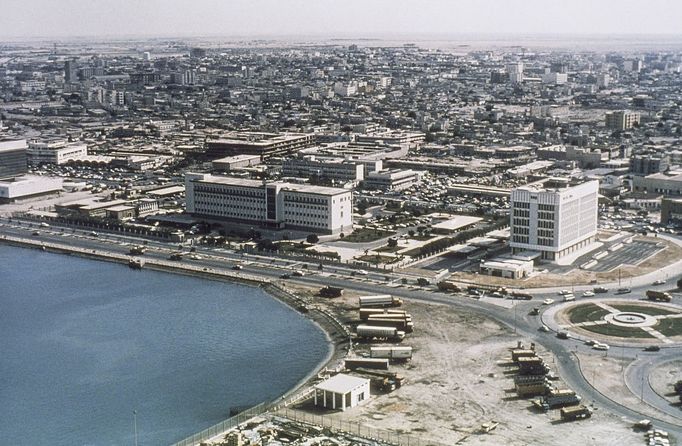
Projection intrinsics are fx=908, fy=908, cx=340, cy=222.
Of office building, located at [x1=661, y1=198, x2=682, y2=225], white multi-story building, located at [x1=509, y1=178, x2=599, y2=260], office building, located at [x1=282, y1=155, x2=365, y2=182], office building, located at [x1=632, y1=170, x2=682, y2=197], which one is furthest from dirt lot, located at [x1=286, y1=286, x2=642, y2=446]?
office building, located at [x1=282, y1=155, x2=365, y2=182]

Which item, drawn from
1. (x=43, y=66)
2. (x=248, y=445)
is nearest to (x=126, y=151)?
(x=248, y=445)

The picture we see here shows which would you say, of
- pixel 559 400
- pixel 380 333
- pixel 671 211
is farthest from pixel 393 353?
pixel 671 211

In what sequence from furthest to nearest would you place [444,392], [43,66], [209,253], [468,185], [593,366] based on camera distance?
[43,66]
[468,185]
[209,253]
[593,366]
[444,392]

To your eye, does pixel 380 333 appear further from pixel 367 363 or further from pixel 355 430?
pixel 355 430

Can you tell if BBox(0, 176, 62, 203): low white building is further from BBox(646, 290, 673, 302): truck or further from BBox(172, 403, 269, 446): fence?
BBox(646, 290, 673, 302): truck

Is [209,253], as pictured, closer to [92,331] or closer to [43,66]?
[92,331]

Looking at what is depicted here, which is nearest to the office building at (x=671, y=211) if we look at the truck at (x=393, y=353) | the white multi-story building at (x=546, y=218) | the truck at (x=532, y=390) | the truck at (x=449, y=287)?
the white multi-story building at (x=546, y=218)

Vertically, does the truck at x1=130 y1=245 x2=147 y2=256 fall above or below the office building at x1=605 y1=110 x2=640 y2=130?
below
